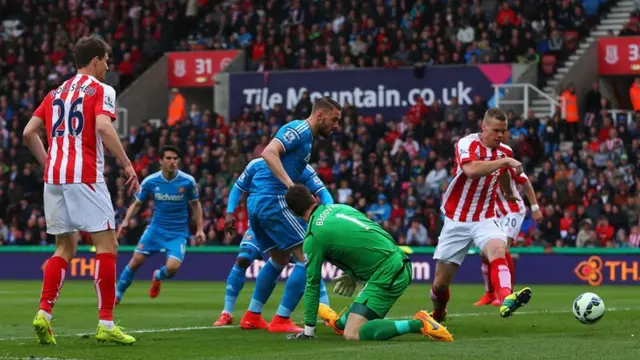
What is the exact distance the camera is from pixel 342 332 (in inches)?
511

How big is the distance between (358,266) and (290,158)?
186 centimetres

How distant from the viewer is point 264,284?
14305 mm

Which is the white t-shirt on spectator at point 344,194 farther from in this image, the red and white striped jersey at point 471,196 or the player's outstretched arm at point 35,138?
the player's outstretched arm at point 35,138

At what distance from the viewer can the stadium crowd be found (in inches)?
Answer: 1137

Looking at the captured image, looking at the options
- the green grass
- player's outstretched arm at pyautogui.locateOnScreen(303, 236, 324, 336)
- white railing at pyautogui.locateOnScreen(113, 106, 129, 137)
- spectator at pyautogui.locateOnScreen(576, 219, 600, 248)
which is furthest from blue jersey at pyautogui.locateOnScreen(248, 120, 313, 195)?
white railing at pyautogui.locateOnScreen(113, 106, 129, 137)

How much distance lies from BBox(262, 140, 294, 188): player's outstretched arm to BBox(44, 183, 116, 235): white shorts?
6.46 feet

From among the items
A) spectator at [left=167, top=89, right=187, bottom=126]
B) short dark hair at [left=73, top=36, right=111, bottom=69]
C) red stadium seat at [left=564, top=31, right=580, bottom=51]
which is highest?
red stadium seat at [left=564, top=31, right=580, bottom=51]

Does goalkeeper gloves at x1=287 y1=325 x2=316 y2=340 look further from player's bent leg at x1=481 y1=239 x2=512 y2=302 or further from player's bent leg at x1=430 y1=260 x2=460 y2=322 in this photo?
player's bent leg at x1=430 y1=260 x2=460 y2=322

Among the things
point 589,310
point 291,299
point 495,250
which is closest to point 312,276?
point 291,299

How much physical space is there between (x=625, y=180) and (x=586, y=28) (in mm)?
6917

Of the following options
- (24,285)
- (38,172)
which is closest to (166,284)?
(24,285)

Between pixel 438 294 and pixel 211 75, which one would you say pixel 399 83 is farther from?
pixel 438 294

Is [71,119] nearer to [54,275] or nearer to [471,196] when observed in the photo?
[54,275]

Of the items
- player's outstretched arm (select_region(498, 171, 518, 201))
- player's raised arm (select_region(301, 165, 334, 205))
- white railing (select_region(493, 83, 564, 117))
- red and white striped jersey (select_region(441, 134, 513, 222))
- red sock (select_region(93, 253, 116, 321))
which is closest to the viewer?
red sock (select_region(93, 253, 116, 321))
